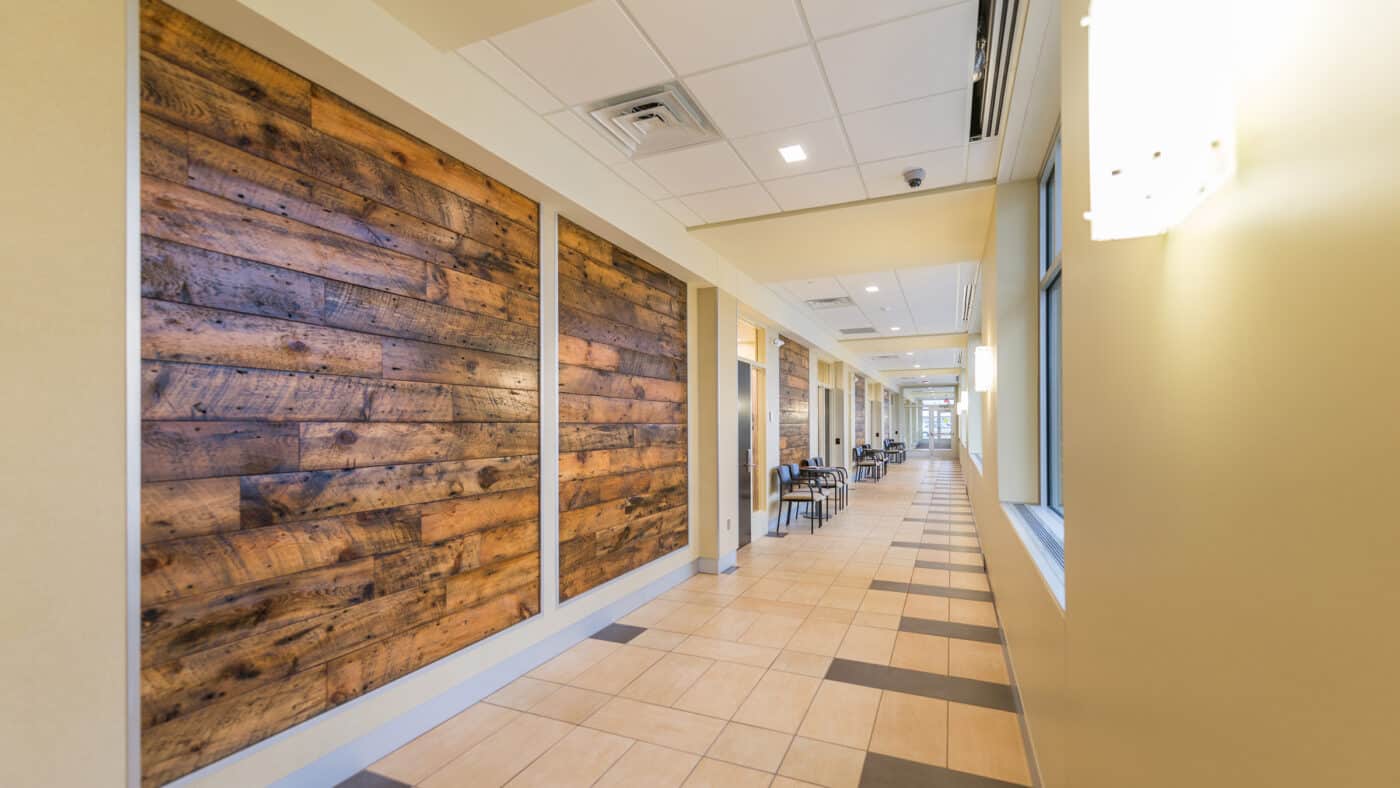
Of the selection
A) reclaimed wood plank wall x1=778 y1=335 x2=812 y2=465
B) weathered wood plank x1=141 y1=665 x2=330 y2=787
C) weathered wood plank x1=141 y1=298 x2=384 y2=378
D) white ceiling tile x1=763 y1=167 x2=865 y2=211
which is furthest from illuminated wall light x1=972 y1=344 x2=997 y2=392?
weathered wood plank x1=141 y1=665 x2=330 y2=787

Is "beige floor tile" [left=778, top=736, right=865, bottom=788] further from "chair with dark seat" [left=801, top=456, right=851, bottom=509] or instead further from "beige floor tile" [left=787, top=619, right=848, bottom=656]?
"chair with dark seat" [left=801, top=456, right=851, bottom=509]

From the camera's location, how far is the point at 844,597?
4855 millimetres

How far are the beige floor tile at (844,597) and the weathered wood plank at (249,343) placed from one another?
3777 millimetres

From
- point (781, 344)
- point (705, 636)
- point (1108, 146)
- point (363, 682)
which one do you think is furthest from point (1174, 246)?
point (781, 344)

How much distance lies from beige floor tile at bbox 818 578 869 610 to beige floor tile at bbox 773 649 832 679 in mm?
1019

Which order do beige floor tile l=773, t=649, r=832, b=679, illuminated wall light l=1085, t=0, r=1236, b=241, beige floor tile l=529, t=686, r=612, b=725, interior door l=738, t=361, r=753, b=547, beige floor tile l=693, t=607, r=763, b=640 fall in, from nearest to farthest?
1. illuminated wall light l=1085, t=0, r=1236, b=241
2. beige floor tile l=529, t=686, r=612, b=725
3. beige floor tile l=773, t=649, r=832, b=679
4. beige floor tile l=693, t=607, r=763, b=640
5. interior door l=738, t=361, r=753, b=547

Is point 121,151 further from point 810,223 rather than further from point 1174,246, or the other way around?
point 810,223

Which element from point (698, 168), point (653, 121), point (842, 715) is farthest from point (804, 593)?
point (653, 121)

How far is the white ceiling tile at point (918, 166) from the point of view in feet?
11.8

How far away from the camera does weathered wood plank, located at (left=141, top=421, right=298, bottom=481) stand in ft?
5.97

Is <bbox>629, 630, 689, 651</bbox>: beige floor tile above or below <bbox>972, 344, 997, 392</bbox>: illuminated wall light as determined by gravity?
below

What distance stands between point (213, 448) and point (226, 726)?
0.97 m

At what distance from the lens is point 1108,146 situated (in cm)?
85

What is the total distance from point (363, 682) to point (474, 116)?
2.65m
